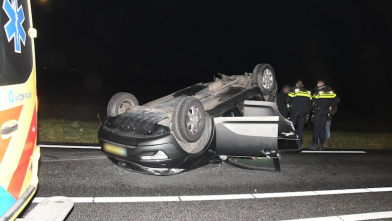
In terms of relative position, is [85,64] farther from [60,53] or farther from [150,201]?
[150,201]

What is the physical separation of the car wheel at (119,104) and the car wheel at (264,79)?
2.38 metres

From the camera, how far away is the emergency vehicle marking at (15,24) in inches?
91.0

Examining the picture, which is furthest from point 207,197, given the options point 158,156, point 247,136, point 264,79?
point 264,79

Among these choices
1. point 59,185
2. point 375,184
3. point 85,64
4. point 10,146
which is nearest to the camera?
point 10,146

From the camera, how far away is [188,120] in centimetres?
484

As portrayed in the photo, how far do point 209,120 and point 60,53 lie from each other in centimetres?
5248

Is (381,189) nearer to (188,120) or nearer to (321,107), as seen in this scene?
(188,120)

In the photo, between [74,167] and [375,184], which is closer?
[74,167]

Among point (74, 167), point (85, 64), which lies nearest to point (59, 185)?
point (74, 167)

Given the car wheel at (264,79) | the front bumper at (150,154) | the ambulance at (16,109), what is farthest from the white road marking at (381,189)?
the ambulance at (16,109)

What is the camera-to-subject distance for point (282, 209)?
430 cm

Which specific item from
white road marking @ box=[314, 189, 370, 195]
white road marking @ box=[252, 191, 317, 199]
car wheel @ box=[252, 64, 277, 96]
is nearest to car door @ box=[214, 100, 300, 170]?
white road marking @ box=[252, 191, 317, 199]

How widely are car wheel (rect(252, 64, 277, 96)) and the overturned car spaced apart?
0.18 m

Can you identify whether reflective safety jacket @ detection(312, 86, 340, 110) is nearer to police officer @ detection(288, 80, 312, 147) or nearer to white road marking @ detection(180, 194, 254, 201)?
police officer @ detection(288, 80, 312, 147)
